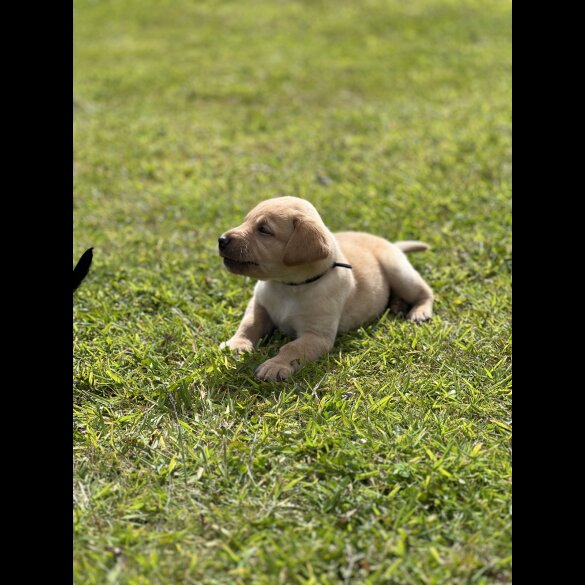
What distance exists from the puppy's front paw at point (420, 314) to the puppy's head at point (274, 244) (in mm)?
866

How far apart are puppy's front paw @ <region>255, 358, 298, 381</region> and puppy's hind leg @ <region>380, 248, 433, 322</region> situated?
1.14 metres

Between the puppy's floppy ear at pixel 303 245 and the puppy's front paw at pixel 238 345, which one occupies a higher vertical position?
the puppy's floppy ear at pixel 303 245

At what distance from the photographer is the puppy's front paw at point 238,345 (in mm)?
4207

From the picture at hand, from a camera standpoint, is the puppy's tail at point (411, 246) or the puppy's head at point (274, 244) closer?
the puppy's head at point (274, 244)

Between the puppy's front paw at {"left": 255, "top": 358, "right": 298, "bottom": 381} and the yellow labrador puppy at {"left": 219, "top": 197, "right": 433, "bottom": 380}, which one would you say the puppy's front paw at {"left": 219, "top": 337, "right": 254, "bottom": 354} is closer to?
the yellow labrador puppy at {"left": 219, "top": 197, "right": 433, "bottom": 380}

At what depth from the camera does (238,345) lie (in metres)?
4.25

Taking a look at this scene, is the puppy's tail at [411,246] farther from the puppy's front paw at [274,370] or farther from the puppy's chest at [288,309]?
the puppy's front paw at [274,370]

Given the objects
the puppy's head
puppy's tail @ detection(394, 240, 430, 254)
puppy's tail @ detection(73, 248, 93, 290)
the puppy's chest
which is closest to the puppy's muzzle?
the puppy's head

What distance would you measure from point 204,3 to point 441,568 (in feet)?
47.2

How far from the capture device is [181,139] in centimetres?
870

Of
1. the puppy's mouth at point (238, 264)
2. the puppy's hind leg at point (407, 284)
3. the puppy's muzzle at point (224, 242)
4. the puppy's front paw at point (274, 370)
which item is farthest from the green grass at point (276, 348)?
the puppy's muzzle at point (224, 242)

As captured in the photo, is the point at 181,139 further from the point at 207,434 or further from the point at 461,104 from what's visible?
the point at 207,434

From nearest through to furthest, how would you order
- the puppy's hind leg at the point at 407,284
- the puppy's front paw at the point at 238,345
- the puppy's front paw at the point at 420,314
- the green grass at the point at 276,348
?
1. the green grass at the point at 276,348
2. the puppy's front paw at the point at 238,345
3. the puppy's front paw at the point at 420,314
4. the puppy's hind leg at the point at 407,284
